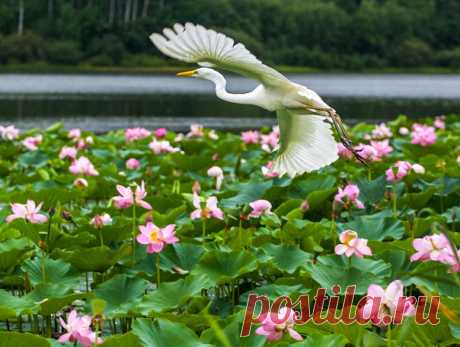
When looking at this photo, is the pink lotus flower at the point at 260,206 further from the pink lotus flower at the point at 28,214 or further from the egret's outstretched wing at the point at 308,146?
the pink lotus flower at the point at 28,214

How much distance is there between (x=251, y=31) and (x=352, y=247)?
65319 mm

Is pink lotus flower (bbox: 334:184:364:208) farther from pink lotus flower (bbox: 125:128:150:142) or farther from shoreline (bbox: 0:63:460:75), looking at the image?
shoreline (bbox: 0:63:460:75)

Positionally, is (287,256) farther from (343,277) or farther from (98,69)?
(98,69)

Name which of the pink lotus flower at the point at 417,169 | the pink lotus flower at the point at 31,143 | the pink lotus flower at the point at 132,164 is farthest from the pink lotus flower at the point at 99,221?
the pink lotus flower at the point at 31,143

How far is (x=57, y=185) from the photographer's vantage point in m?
6.03

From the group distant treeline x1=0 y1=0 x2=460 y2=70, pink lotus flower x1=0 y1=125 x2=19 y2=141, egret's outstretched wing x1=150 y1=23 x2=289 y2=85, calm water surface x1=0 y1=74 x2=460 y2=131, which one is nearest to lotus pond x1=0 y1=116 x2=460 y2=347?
egret's outstretched wing x1=150 y1=23 x2=289 y2=85

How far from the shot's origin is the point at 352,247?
3.45m

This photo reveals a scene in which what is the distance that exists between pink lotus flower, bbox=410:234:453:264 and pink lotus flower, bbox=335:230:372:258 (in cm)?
40

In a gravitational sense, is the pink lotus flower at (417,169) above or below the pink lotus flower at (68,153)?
above

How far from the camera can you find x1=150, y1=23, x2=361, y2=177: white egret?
3584 mm

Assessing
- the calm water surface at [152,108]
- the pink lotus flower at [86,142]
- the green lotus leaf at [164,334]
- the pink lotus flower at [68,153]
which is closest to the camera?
the green lotus leaf at [164,334]

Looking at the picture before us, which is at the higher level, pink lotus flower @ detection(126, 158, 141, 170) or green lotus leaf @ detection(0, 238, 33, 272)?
green lotus leaf @ detection(0, 238, 33, 272)

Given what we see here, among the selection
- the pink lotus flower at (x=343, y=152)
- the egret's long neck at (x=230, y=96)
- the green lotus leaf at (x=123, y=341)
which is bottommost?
the pink lotus flower at (x=343, y=152)

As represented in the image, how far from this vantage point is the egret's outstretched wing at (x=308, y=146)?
4395 millimetres
